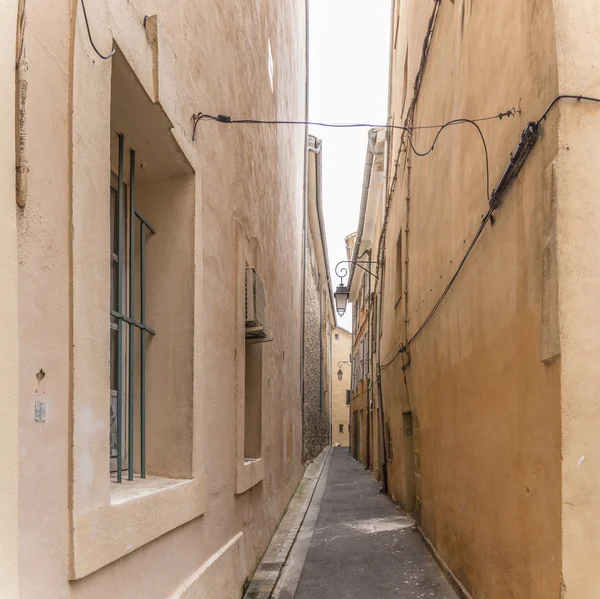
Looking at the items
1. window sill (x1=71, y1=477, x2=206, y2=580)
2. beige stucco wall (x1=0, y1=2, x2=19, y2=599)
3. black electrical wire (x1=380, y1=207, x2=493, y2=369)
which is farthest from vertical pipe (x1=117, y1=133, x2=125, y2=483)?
black electrical wire (x1=380, y1=207, x2=493, y2=369)

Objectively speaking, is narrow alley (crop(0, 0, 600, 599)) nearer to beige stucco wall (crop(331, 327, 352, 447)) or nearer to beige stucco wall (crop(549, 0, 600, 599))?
beige stucco wall (crop(549, 0, 600, 599))

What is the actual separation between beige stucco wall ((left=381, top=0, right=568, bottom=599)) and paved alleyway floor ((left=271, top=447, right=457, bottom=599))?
32 centimetres

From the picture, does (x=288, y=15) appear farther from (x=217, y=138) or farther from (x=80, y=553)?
(x=80, y=553)

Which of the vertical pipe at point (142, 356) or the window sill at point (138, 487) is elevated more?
the vertical pipe at point (142, 356)

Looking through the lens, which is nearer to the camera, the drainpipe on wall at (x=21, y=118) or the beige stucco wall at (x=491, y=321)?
the drainpipe on wall at (x=21, y=118)

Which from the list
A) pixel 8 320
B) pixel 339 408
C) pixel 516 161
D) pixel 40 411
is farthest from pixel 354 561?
pixel 339 408

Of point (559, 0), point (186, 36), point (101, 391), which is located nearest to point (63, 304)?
point (101, 391)

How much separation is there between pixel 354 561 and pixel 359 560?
7 cm

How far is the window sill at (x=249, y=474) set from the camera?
17.2ft

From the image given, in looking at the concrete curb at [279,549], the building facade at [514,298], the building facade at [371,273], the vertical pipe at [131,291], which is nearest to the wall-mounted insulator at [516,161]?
the building facade at [514,298]

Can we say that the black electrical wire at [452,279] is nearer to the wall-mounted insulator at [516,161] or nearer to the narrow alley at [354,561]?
the wall-mounted insulator at [516,161]

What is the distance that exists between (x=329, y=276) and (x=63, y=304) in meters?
27.9

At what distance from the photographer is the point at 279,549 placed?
7027 millimetres

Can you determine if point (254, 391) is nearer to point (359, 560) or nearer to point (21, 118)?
point (359, 560)
